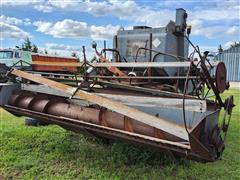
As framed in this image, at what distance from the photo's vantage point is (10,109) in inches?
137

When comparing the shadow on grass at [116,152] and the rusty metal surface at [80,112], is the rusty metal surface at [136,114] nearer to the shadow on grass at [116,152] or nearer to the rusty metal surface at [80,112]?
the rusty metal surface at [80,112]

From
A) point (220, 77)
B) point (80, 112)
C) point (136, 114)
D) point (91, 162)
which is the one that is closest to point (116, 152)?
point (91, 162)

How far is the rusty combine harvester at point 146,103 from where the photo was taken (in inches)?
91.6

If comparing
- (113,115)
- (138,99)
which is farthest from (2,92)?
(138,99)

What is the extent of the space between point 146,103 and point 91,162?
1.17 meters

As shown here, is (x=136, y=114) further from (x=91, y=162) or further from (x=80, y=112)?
(x=91, y=162)

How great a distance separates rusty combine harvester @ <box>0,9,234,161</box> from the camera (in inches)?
91.6

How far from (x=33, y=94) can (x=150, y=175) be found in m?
1.64

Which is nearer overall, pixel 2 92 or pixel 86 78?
pixel 86 78

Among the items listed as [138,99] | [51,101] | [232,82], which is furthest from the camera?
[232,82]

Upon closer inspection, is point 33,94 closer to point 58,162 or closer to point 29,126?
point 58,162

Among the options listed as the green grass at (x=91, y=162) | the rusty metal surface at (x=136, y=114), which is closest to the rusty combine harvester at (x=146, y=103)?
the rusty metal surface at (x=136, y=114)

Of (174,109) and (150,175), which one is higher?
(174,109)

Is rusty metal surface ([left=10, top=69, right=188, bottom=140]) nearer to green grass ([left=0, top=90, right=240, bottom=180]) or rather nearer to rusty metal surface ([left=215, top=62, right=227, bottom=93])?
rusty metal surface ([left=215, top=62, right=227, bottom=93])
